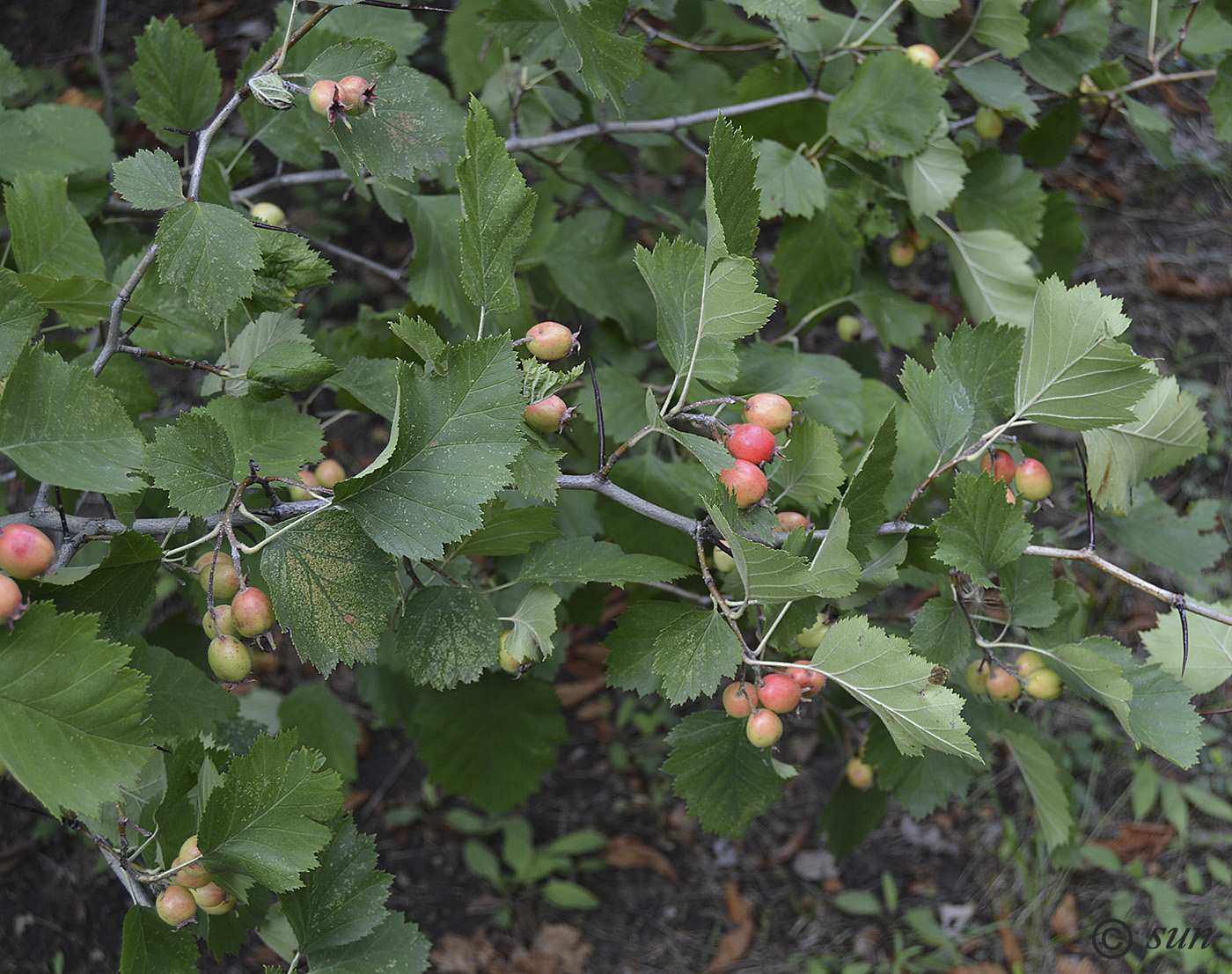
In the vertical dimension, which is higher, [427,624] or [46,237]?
[46,237]

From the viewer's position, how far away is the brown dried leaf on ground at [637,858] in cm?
259

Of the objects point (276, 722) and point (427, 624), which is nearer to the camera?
point (427, 624)

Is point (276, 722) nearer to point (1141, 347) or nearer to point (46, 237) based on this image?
point (46, 237)

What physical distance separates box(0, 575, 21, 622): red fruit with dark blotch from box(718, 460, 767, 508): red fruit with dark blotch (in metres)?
0.61

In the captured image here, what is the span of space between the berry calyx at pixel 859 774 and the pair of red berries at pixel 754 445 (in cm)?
108

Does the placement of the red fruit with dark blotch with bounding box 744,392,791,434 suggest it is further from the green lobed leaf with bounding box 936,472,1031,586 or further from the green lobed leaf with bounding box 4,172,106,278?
the green lobed leaf with bounding box 4,172,106,278

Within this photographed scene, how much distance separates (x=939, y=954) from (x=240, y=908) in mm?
2052

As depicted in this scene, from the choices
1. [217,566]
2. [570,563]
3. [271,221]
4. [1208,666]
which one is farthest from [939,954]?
[271,221]

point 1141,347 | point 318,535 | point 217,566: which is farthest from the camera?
point 1141,347

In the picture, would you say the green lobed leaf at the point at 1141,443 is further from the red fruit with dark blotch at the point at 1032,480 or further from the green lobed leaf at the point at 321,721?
the green lobed leaf at the point at 321,721

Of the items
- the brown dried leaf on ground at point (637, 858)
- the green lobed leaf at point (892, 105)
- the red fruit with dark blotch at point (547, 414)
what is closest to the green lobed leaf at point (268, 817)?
the red fruit with dark blotch at point (547, 414)

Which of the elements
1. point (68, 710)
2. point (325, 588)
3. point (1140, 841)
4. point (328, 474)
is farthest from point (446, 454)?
point (1140, 841)

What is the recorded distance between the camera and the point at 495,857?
2.53 metres

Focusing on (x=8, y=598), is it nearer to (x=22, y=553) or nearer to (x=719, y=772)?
(x=22, y=553)
